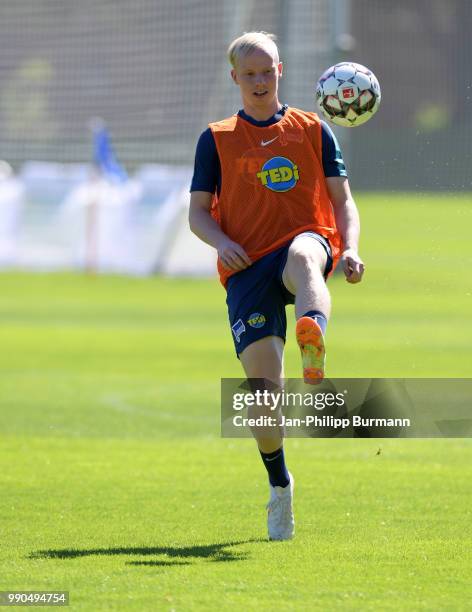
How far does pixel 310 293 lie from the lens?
690 centimetres

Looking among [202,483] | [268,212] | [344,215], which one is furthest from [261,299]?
[202,483]

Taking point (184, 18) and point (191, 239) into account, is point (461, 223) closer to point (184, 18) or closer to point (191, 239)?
point (191, 239)

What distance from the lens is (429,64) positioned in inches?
2525

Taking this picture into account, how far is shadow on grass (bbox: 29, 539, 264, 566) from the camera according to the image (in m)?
6.81

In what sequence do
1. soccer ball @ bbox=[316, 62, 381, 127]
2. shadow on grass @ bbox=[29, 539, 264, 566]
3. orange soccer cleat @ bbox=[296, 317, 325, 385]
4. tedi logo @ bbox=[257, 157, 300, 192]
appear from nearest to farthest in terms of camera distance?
orange soccer cleat @ bbox=[296, 317, 325, 385]
shadow on grass @ bbox=[29, 539, 264, 566]
tedi logo @ bbox=[257, 157, 300, 192]
soccer ball @ bbox=[316, 62, 381, 127]

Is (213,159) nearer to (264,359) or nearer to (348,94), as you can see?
(348,94)

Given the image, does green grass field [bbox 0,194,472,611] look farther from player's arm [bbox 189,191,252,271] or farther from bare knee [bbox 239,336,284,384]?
player's arm [bbox 189,191,252,271]

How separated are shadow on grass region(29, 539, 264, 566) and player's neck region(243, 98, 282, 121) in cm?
229

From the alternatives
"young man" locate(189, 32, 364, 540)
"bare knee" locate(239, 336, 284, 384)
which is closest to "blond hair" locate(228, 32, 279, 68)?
"young man" locate(189, 32, 364, 540)

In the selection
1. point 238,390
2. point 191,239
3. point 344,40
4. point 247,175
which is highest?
point 344,40

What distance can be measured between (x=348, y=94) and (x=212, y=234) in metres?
1.37

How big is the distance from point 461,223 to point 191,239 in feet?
42.4

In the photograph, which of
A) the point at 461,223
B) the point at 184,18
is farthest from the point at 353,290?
the point at 461,223

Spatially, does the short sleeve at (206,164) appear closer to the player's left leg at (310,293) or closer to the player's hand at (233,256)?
the player's hand at (233,256)
